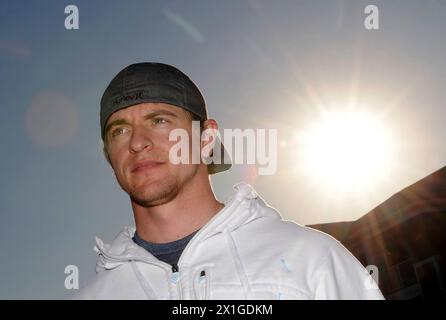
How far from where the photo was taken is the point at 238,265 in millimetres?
3311

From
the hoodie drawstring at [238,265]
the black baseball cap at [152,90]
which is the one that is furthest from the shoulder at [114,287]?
the black baseball cap at [152,90]

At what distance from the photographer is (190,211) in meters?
3.73

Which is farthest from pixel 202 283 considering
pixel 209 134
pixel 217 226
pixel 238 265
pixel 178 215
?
pixel 209 134


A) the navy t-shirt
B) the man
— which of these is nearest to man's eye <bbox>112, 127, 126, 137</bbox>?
the man

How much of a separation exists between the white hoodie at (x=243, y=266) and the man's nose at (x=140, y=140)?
60 centimetres

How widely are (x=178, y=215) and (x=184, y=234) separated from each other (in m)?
0.13

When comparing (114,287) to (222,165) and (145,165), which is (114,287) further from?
(222,165)

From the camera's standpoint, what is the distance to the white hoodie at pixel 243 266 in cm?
316

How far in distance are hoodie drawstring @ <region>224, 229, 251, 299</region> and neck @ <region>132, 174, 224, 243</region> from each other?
271 millimetres

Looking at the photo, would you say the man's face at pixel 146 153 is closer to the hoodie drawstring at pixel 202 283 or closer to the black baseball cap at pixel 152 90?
the black baseball cap at pixel 152 90
